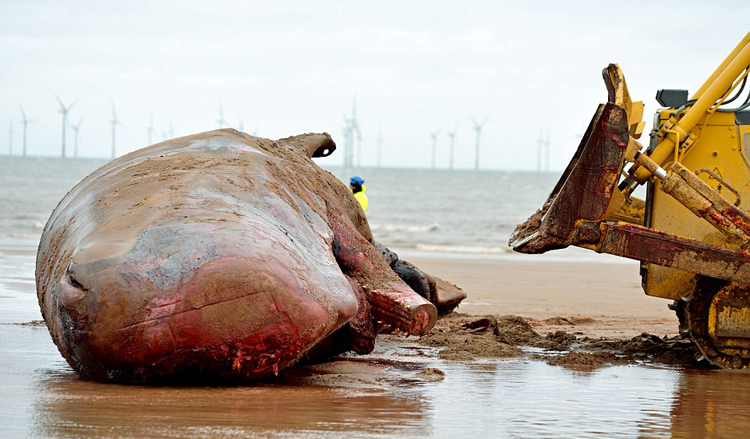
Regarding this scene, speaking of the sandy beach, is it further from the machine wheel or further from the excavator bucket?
the excavator bucket

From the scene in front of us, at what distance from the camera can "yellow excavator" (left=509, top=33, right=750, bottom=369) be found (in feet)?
24.0

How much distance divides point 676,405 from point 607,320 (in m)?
5.39

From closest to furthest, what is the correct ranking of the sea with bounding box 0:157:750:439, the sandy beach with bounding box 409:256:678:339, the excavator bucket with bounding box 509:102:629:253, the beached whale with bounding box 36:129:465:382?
the sea with bounding box 0:157:750:439
the beached whale with bounding box 36:129:465:382
the excavator bucket with bounding box 509:102:629:253
the sandy beach with bounding box 409:256:678:339

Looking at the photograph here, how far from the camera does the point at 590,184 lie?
288 inches

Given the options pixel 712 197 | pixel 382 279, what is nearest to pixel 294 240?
pixel 382 279

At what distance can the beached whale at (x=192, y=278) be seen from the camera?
5.14m

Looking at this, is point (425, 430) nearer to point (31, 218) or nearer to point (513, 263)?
point (513, 263)

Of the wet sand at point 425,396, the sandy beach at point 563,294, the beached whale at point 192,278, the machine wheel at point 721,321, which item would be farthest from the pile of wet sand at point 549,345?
the beached whale at point 192,278

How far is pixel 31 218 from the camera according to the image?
33.8 metres

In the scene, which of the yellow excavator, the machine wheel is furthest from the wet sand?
the yellow excavator

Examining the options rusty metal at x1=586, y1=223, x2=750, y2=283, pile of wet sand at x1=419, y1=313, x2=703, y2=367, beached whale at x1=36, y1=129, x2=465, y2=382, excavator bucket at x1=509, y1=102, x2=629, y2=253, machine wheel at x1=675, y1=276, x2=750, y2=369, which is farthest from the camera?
pile of wet sand at x1=419, y1=313, x2=703, y2=367

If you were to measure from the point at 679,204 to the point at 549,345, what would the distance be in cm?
163

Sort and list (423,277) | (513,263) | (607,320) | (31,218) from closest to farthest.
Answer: (423,277) < (607,320) < (513,263) < (31,218)

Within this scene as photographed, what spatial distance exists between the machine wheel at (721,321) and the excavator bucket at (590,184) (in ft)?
3.53
